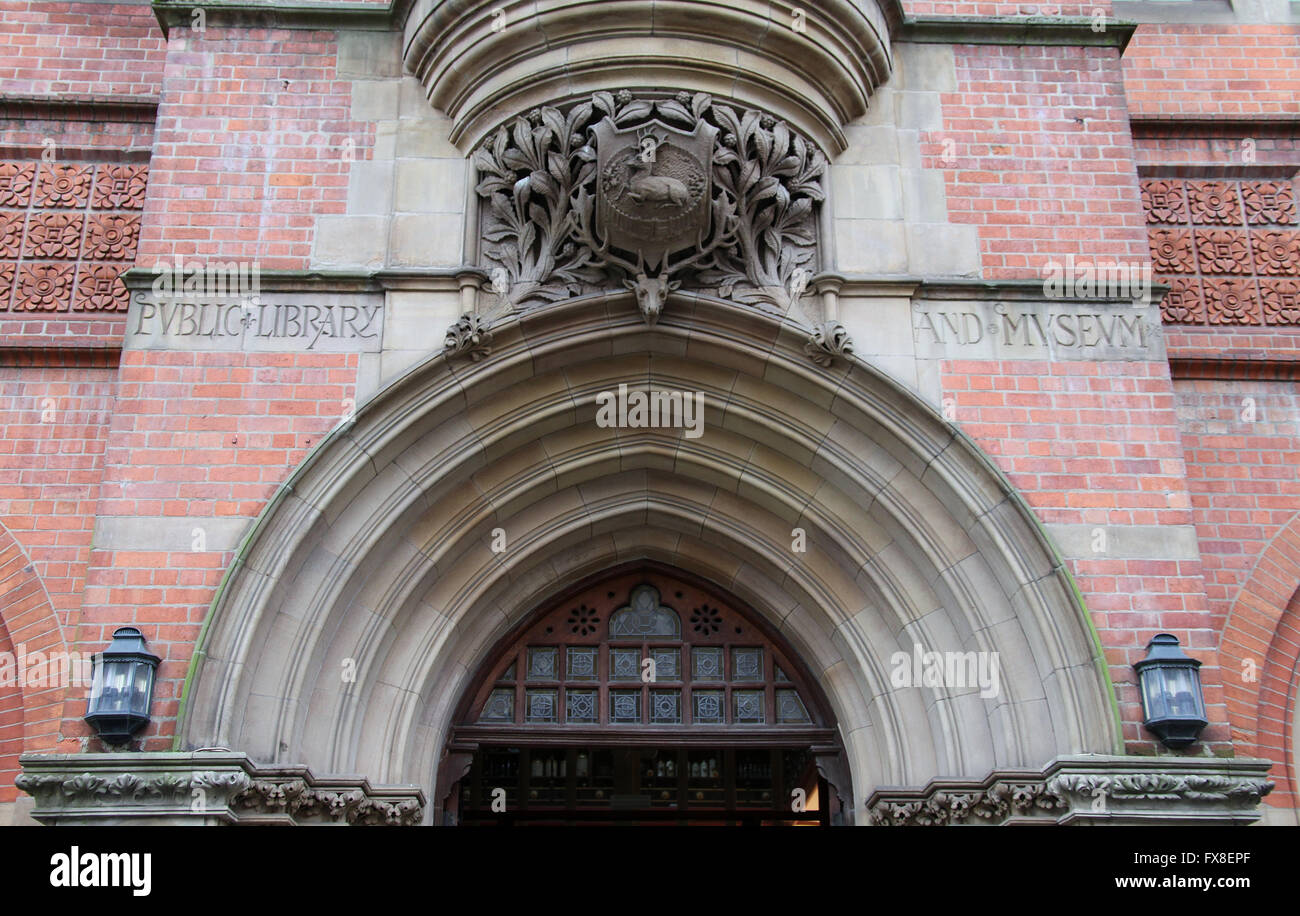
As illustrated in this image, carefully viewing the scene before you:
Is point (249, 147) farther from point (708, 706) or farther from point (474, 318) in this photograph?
point (708, 706)

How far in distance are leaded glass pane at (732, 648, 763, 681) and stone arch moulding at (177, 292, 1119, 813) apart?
0.90 feet

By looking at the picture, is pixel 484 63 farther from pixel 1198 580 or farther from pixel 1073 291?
pixel 1198 580

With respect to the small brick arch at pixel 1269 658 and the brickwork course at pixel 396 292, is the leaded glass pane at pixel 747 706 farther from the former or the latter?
the small brick arch at pixel 1269 658

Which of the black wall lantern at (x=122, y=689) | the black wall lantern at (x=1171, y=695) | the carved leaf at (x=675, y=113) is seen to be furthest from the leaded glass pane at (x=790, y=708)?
the black wall lantern at (x=122, y=689)

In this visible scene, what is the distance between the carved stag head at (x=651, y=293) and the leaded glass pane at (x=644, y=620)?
192 cm

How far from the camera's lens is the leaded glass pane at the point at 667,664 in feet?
27.3

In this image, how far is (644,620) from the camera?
8516 millimetres

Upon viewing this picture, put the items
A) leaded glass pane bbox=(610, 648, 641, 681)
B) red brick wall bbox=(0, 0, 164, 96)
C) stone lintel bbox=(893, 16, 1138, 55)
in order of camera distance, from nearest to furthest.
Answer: leaded glass pane bbox=(610, 648, 641, 681) < stone lintel bbox=(893, 16, 1138, 55) < red brick wall bbox=(0, 0, 164, 96)

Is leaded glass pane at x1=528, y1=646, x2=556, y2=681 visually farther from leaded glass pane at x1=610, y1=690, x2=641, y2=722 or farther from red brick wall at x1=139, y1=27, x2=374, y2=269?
red brick wall at x1=139, y1=27, x2=374, y2=269

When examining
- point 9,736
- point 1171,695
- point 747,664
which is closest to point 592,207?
point 747,664

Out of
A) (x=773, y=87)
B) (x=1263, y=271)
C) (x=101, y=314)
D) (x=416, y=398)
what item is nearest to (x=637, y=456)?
(x=416, y=398)

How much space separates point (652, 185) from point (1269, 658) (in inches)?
185

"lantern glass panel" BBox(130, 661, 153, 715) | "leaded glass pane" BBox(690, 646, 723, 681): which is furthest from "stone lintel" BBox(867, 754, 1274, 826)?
"lantern glass panel" BBox(130, 661, 153, 715)

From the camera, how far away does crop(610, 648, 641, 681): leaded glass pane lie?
27.3 feet
